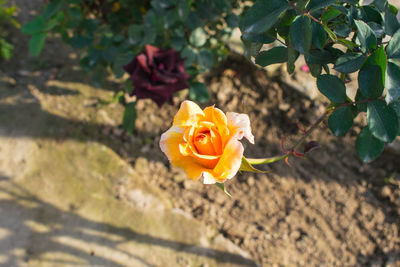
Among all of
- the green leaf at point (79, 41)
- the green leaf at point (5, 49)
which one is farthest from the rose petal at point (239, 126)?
the green leaf at point (5, 49)

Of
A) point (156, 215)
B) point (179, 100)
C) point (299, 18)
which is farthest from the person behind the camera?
point (179, 100)

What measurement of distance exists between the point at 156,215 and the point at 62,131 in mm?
685

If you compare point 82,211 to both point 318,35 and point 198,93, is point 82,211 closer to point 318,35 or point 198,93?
point 198,93

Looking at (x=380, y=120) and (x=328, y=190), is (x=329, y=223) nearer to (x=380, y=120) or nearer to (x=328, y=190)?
(x=328, y=190)

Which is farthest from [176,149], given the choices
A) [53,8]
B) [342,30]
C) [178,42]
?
[53,8]

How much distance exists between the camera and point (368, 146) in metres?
0.68

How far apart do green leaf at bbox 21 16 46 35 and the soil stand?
1.45 ft

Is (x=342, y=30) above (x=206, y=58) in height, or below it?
above

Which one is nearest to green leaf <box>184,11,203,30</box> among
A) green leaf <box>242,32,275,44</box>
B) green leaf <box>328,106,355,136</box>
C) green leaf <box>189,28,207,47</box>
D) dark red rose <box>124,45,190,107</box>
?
green leaf <box>189,28,207,47</box>

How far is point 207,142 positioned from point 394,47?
0.37m

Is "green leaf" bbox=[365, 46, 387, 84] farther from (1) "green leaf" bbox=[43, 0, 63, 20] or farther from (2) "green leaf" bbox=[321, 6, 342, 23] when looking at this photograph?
(1) "green leaf" bbox=[43, 0, 63, 20]

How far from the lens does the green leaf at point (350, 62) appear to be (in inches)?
24.5

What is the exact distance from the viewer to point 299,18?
2.04 ft

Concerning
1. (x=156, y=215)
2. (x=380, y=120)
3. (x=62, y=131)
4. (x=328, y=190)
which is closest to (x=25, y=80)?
(x=62, y=131)
